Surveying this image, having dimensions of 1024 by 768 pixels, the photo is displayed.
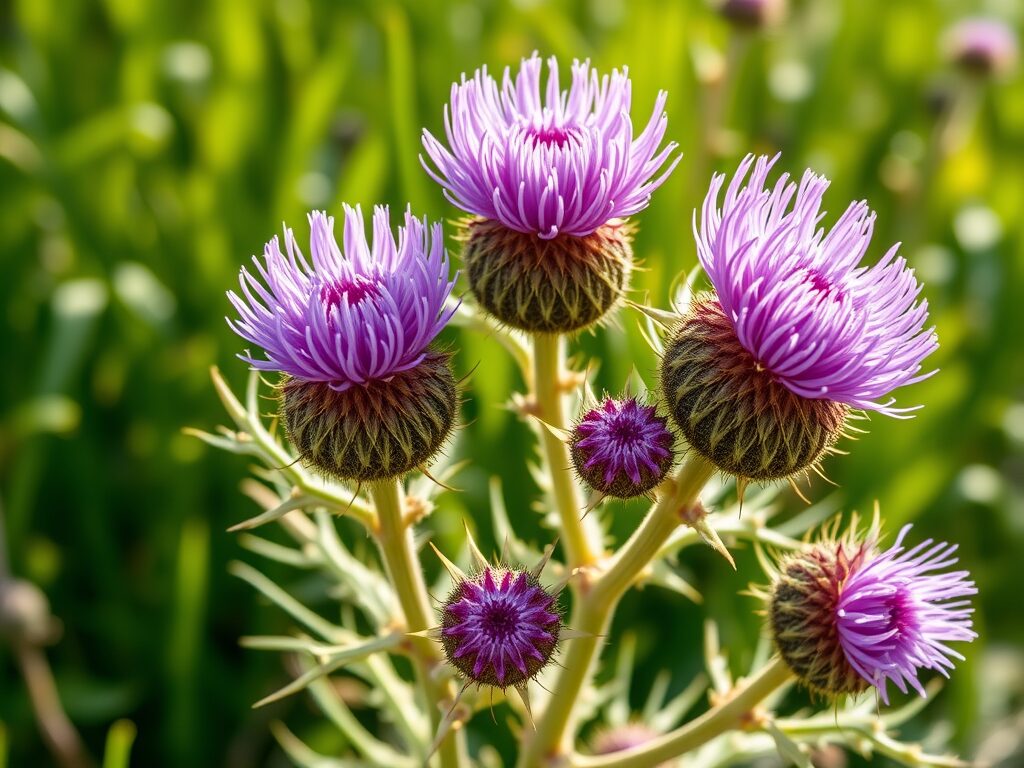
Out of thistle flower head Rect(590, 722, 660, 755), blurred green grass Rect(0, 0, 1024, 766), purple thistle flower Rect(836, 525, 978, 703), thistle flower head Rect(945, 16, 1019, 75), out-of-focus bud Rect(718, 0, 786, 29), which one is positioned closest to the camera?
purple thistle flower Rect(836, 525, 978, 703)

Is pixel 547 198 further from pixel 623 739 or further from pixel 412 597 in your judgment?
pixel 623 739

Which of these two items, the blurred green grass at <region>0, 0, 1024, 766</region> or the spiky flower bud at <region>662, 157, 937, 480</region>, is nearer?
the spiky flower bud at <region>662, 157, 937, 480</region>

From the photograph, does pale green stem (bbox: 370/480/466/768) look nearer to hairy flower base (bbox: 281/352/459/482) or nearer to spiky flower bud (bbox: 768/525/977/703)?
hairy flower base (bbox: 281/352/459/482)

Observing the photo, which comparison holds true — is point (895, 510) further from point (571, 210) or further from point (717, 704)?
point (571, 210)

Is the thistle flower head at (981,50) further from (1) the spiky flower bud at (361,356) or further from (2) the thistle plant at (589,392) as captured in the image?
(1) the spiky flower bud at (361,356)

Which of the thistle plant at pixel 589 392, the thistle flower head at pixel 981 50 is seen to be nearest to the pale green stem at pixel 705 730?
the thistle plant at pixel 589 392

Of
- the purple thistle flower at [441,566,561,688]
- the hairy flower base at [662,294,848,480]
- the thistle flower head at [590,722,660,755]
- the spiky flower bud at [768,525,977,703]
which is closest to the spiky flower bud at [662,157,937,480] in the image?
the hairy flower base at [662,294,848,480]

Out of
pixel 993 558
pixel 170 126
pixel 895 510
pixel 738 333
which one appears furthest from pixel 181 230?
pixel 993 558
